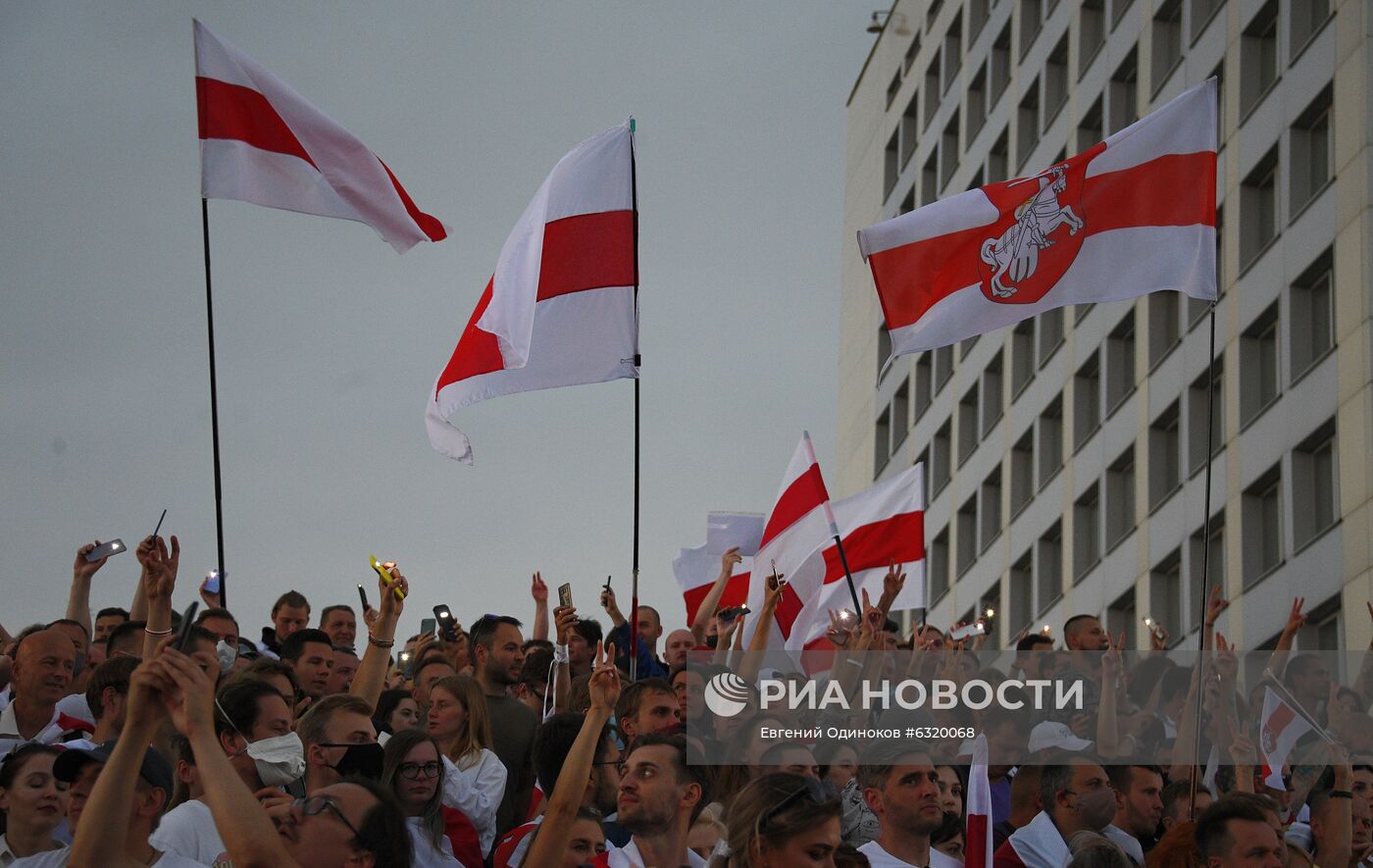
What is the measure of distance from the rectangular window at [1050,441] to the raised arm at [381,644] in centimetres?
3357

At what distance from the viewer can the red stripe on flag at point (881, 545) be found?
17891mm

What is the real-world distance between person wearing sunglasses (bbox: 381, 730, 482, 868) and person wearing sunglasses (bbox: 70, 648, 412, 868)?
190 centimetres

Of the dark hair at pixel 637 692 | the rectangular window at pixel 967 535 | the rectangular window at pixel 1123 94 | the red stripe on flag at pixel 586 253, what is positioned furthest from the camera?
the rectangular window at pixel 967 535

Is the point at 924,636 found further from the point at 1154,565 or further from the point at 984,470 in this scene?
the point at 984,470

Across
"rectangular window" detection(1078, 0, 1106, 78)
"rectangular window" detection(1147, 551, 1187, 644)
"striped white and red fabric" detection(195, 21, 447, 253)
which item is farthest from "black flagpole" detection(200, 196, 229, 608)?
"rectangular window" detection(1078, 0, 1106, 78)

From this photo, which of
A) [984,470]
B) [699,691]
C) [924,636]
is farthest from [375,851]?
[984,470]

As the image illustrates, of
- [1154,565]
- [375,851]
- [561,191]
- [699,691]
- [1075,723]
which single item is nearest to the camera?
[375,851]

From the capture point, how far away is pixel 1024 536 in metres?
45.1

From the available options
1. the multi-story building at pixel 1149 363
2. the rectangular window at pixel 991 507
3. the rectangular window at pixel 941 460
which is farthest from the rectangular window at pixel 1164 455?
the rectangular window at pixel 941 460

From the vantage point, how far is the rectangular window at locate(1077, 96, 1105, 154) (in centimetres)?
4191

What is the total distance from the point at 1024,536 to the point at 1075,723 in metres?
32.5

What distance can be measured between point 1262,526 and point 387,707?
2501 centimetres

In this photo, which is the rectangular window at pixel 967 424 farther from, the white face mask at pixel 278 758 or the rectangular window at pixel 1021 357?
the white face mask at pixel 278 758

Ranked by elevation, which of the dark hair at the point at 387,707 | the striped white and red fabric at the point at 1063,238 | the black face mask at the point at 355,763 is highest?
the striped white and red fabric at the point at 1063,238
